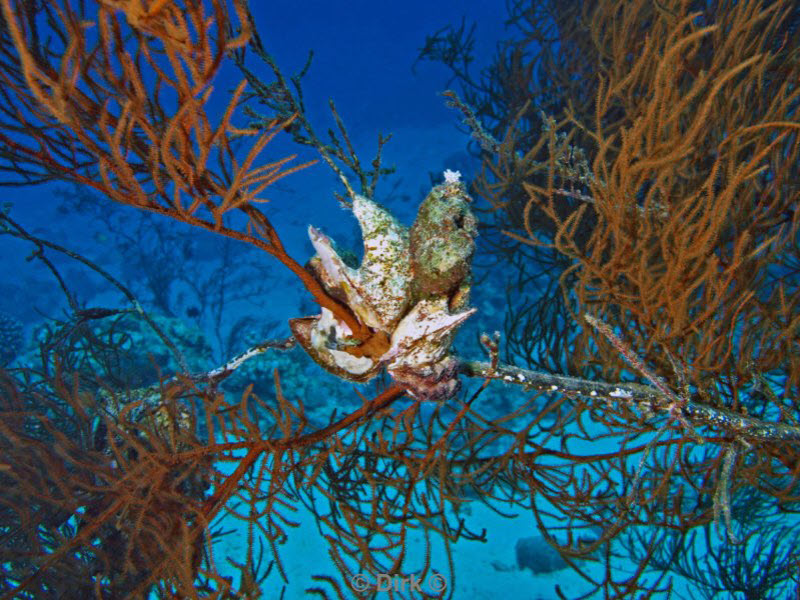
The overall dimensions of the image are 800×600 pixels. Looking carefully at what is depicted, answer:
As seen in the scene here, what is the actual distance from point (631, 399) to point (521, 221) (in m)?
3.84

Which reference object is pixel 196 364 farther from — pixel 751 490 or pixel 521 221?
pixel 751 490

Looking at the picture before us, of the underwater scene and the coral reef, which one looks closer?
the underwater scene

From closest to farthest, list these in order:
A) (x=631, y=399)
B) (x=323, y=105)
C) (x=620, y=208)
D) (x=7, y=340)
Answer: (x=631, y=399)
(x=620, y=208)
(x=7, y=340)
(x=323, y=105)

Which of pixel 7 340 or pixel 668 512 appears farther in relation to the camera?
pixel 7 340

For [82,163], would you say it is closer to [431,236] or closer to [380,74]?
[431,236]

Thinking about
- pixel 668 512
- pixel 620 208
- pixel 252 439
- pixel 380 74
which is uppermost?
pixel 380 74

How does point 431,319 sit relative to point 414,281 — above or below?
below

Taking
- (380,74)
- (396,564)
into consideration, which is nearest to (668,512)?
(396,564)

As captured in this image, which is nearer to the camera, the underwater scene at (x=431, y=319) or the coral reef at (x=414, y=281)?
the underwater scene at (x=431, y=319)

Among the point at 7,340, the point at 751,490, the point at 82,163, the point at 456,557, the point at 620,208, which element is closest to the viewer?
the point at 82,163

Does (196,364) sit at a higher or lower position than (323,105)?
lower

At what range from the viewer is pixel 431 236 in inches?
65.9

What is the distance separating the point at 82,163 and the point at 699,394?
3372 mm

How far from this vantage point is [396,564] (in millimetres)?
2271
